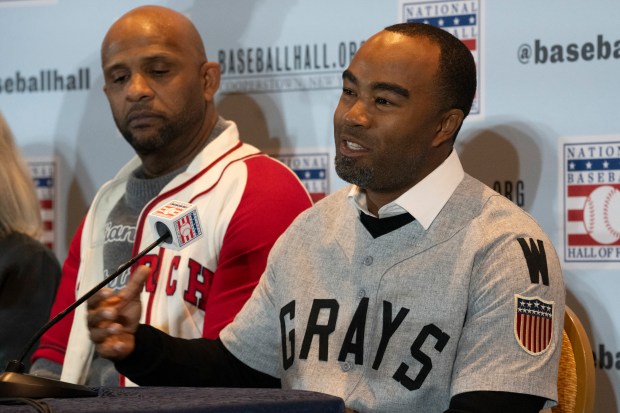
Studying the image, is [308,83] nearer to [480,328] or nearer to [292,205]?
[292,205]

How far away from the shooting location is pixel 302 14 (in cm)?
294

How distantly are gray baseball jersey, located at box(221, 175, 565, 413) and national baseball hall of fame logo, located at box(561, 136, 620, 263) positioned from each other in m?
0.64

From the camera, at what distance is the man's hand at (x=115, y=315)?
5.78ft

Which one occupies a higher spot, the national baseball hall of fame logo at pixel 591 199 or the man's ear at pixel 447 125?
the man's ear at pixel 447 125

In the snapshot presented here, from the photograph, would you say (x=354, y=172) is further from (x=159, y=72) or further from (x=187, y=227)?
(x=159, y=72)

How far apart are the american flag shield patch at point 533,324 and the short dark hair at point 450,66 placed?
44cm

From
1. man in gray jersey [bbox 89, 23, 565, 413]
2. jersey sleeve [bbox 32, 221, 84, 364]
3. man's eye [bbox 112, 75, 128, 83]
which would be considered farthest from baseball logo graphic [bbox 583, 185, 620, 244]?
jersey sleeve [bbox 32, 221, 84, 364]

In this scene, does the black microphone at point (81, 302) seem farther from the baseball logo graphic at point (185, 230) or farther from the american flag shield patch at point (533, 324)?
the american flag shield patch at point (533, 324)

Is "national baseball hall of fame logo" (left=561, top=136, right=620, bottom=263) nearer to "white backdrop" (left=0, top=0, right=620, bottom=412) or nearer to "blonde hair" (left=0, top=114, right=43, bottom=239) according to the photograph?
"white backdrop" (left=0, top=0, right=620, bottom=412)

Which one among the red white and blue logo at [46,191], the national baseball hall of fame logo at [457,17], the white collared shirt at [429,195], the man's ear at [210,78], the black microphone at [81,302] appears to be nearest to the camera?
the black microphone at [81,302]

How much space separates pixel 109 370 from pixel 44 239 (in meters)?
0.85

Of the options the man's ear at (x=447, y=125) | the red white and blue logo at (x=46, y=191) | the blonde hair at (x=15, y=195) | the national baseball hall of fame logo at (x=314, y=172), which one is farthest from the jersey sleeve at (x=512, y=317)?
the red white and blue logo at (x=46, y=191)

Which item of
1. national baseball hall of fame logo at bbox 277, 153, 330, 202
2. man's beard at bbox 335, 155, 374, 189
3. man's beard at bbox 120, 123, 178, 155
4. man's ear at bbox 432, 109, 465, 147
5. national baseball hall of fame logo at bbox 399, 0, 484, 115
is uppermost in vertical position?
national baseball hall of fame logo at bbox 399, 0, 484, 115

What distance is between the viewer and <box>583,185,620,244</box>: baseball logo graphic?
251cm
